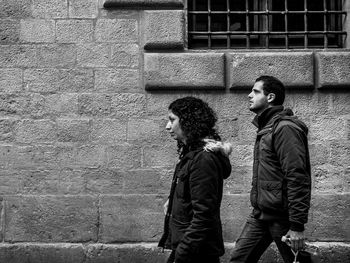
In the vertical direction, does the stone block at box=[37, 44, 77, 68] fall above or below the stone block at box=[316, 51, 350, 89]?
above

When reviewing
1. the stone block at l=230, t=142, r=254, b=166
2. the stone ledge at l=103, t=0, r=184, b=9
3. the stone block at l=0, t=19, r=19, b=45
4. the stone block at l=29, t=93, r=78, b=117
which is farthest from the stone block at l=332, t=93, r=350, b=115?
the stone block at l=0, t=19, r=19, b=45

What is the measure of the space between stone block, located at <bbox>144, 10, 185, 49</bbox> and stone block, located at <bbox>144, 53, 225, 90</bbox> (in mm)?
112

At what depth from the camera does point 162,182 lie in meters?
6.90

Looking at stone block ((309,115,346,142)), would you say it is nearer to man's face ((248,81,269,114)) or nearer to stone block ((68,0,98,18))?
man's face ((248,81,269,114))

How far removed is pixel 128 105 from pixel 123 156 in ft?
1.64

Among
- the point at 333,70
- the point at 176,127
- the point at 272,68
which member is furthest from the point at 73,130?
the point at 176,127

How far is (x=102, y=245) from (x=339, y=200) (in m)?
2.32

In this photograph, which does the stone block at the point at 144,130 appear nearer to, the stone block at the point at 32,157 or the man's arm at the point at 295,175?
the stone block at the point at 32,157

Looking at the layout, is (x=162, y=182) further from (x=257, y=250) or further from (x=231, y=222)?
(x=257, y=250)

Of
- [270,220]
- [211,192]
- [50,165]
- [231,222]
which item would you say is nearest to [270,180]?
[270,220]

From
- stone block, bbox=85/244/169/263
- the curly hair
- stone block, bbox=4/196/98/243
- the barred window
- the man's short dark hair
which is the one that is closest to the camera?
the curly hair

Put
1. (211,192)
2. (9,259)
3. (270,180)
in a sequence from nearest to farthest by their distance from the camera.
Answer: (211,192)
(270,180)
(9,259)

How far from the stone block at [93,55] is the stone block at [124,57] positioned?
7 cm

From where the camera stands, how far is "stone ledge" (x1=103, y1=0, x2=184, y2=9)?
6973mm
